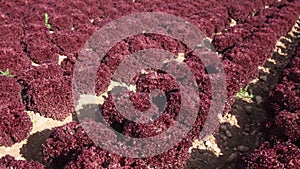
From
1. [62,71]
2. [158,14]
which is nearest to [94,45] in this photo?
[62,71]

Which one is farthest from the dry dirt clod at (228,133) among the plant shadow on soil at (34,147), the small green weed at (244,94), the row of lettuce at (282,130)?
the plant shadow on soil at (34,147)

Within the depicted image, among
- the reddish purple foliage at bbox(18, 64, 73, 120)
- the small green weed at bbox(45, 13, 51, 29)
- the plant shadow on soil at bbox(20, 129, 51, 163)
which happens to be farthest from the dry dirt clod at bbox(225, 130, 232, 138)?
the small green weed at bbox(45, 13, 51, 29)

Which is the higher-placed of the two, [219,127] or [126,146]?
[219,127]

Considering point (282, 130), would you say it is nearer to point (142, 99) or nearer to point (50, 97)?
point (142, 99)

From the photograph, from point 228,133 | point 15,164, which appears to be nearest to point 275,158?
point 228,133

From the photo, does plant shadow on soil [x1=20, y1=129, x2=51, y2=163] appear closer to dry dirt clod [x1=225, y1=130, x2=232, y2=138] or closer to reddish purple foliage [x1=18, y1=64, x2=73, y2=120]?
reddish purple foliage [x1=18, y1=64, x2=73, y2=120]

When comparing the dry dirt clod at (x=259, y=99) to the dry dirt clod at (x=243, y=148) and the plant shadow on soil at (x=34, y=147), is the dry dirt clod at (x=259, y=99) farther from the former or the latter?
the plant shadow on soil at (x=34, y=147)

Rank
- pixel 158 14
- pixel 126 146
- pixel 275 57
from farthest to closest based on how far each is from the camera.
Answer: pixel 158 14 < pixel 275 57 < pixel 126 146

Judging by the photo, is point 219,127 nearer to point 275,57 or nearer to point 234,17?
point 275,57
